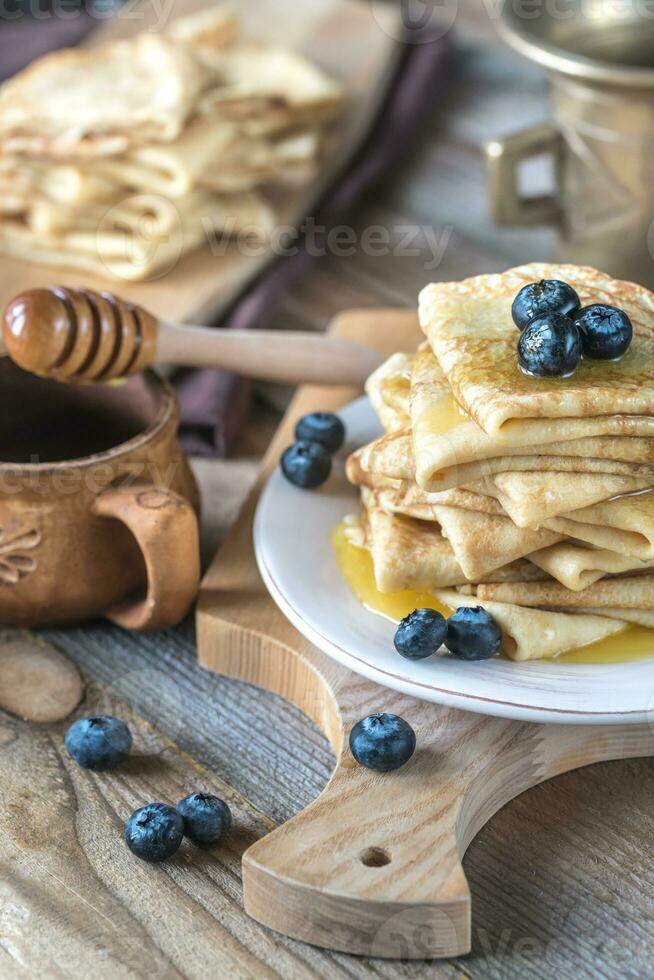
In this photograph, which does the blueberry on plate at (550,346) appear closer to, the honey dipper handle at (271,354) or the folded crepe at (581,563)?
the folded crepe at (581,563)

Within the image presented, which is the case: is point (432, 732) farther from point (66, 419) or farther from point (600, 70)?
point (600, 70)

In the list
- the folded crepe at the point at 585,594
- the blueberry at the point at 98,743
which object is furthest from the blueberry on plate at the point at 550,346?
the blueberry at the point at 98,743

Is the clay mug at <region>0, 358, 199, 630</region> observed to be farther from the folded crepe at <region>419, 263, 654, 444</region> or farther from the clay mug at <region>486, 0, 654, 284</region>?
the clay mug at <region>486, 0, 654, 284</region>

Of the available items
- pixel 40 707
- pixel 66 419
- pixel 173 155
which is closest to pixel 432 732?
pixel 40 707

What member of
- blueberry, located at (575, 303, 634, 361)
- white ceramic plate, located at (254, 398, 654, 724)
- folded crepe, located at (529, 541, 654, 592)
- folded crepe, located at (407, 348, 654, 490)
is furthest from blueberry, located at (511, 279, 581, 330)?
white ceramic plate, located at (254, 398, 654, 724)

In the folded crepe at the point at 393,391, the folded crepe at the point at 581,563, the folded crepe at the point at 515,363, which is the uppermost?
the folded crepe at the point at 515,363

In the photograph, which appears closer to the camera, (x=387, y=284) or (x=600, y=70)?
(x=600, y=70)

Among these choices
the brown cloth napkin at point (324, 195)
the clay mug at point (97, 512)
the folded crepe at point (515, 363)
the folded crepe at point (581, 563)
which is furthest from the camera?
the brown cloth napkin at point (324, 195)

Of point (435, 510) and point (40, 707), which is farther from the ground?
point (435, 510)
